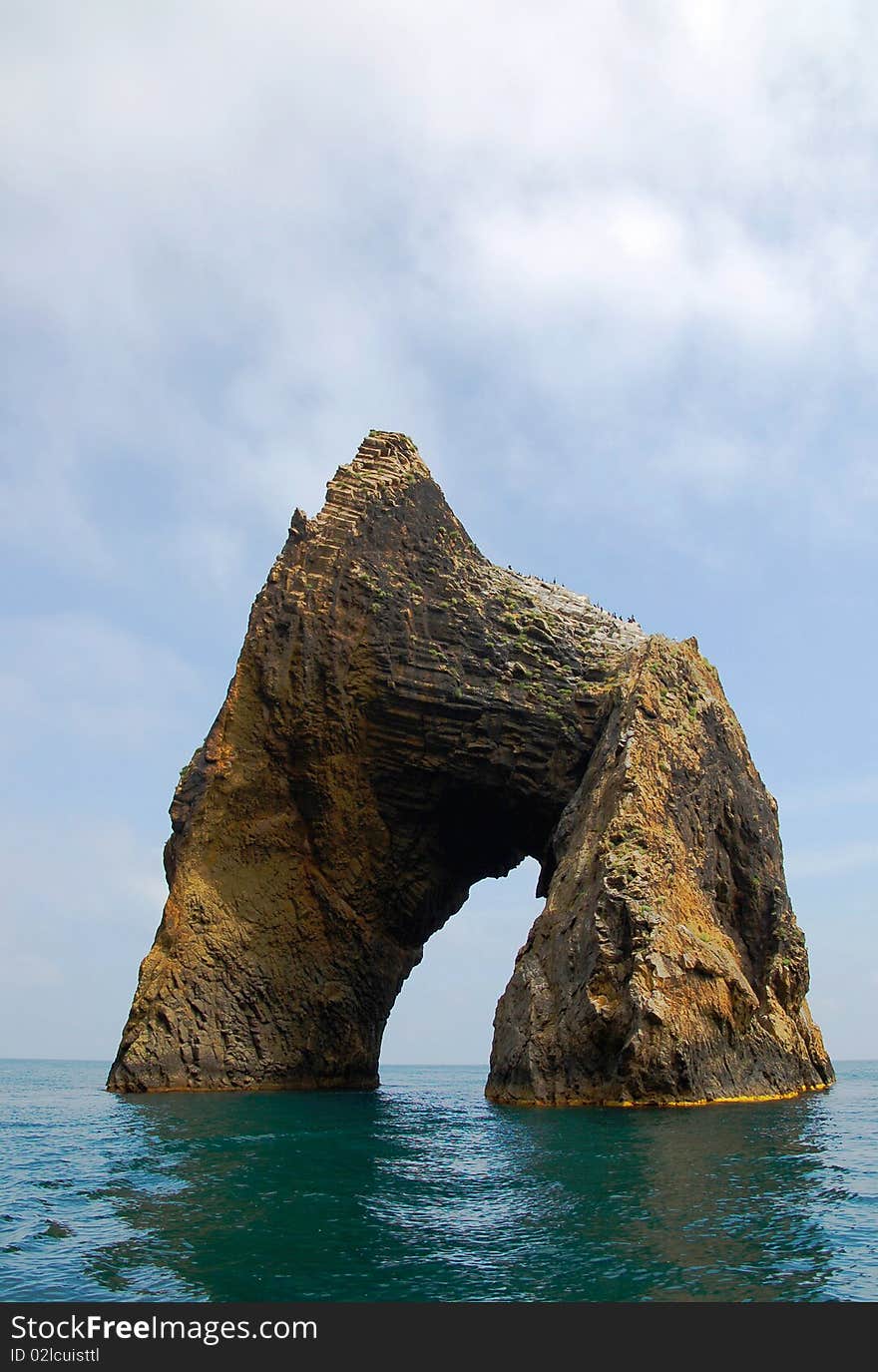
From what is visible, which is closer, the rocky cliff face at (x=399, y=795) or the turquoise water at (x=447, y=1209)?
the turquoise water at (x=447, y=1209)

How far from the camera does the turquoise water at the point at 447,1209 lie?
1082 cm

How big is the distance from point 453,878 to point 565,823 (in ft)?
28.9

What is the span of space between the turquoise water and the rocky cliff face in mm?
10837

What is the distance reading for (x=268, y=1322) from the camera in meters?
9.34

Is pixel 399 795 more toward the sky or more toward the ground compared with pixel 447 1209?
more toward the sky

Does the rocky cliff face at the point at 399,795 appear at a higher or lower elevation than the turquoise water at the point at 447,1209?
higher

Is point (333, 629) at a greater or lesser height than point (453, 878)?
greater

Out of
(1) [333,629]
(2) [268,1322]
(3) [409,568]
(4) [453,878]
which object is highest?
(3) [409,568]

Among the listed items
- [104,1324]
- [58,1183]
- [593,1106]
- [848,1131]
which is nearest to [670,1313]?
[104,1324]

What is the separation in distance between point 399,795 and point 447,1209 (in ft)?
87.0

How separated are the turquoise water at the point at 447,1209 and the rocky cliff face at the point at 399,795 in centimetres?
1084

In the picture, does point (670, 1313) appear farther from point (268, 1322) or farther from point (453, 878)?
point (453, 878)

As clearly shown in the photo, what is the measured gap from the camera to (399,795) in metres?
41.1

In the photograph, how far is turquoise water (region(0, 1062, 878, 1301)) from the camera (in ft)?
35.5
